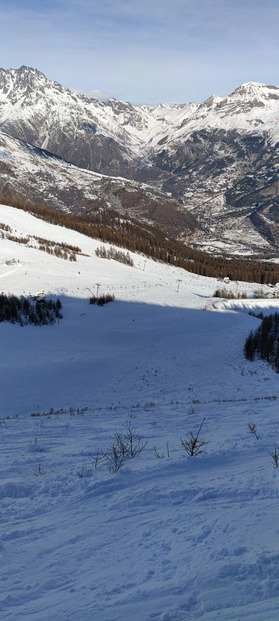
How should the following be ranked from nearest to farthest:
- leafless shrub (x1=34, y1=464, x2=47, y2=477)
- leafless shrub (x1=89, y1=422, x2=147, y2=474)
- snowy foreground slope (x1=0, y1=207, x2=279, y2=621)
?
snowy foreground slope (x1=0, y1=207, x2=279, y2=621), leafless shrub (x1=34, y1=464, x2=47, y2=477), leafless shrub (x1=89, y1=422, x2=147, y2=474)

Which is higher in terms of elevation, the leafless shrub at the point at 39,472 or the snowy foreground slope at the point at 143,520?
the snowy foreground slope at the point at 143,520

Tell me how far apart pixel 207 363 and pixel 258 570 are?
2637cm

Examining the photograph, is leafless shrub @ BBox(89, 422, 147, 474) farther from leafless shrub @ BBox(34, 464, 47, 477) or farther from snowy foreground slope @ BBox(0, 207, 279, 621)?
leafless shrub @ BBox(34, 464, 47, 477)

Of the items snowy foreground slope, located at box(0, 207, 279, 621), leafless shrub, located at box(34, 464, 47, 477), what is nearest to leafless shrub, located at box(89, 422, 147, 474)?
snowy foreground slope, located at box(0, 207, 279, 621)

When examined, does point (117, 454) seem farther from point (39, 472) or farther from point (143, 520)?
point (143, 520)

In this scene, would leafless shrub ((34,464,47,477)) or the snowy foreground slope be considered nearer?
the snowy foreground slope

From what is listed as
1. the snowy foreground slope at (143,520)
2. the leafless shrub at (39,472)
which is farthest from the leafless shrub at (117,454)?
the leafless shrub at (39,472)

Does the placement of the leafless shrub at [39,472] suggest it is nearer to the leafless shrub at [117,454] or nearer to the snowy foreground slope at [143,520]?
the snowy foreground slope at [143,520]

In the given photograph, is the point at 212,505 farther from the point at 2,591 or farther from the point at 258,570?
the point at 2,591

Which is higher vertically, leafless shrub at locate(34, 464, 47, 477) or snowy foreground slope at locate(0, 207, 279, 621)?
snowy foreground slope at locate(0, 207, 279, 621)

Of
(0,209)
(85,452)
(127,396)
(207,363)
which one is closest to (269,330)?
(207,363)

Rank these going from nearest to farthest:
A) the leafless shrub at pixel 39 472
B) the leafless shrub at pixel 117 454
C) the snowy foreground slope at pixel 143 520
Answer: the snowy foreground slope at pixel 143 520 < the leafless shrub at pixel 39 472 < the leafless shrub at pixel 117 454

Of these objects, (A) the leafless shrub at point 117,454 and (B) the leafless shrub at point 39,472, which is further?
(A) the leafless shrub at point 117,454

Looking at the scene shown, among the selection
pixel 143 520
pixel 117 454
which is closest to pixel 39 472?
pixel 117 454
